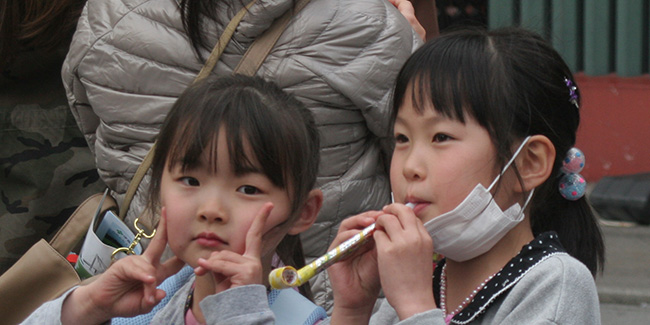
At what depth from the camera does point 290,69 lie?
2494 mm

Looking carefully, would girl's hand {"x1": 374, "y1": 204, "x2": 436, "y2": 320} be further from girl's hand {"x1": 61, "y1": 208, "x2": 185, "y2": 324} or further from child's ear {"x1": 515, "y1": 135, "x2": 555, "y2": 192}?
girl's hand {"x1": 61, "y1": 208, "x2": 185, "y2": 324}

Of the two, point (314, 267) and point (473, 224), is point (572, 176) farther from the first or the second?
point (314, 267)

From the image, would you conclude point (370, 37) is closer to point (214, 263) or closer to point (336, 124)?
point (336, 124)

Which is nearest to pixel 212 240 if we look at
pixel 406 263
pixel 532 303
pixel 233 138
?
pixel 233 138

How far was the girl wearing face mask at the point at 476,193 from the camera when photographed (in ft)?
6.35

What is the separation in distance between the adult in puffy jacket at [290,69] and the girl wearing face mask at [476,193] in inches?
13.0

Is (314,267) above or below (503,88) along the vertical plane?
below

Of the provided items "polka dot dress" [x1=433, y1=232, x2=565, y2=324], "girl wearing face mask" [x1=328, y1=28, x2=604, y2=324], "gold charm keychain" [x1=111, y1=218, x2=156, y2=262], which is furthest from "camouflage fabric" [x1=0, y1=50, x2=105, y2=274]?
"polka dot dress" [x1=433, y1=232, x2=565, y2=324]

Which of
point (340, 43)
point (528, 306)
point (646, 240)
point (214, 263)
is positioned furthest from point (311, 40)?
point (646, 240)

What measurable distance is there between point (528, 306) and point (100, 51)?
1305mm

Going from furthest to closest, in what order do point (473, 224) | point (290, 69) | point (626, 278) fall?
point (626, 278), point (290, 69), point (473, 224)

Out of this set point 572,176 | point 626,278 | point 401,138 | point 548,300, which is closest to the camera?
point 548,300

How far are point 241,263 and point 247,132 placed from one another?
12.0 inches

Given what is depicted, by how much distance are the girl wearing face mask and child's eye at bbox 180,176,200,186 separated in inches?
12.6
